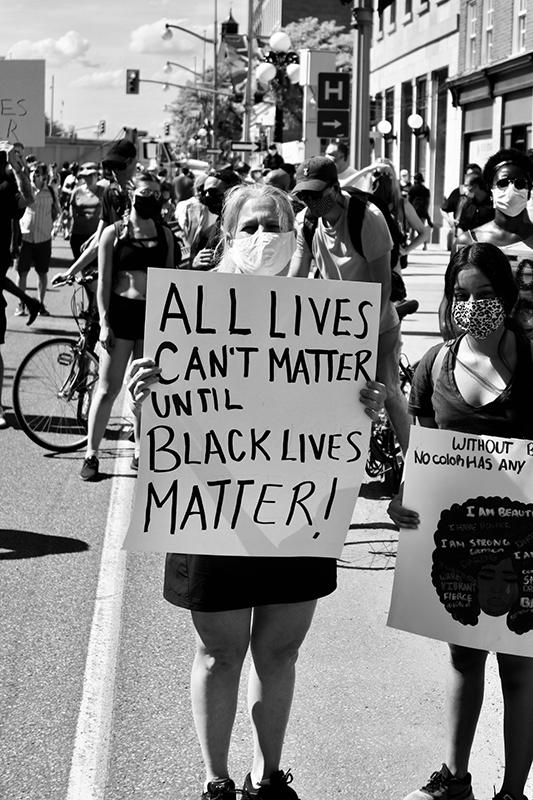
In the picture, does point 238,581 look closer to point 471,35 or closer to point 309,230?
point 309,230

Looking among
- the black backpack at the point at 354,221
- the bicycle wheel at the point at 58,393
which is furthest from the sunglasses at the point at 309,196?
the bicycle wheel at the point at 58,393

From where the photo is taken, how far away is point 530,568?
3.43 m

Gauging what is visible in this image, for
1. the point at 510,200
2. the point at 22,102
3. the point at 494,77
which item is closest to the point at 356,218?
the point at 510,200

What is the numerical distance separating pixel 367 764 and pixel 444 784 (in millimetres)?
395

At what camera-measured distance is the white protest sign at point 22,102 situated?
12.0 metres

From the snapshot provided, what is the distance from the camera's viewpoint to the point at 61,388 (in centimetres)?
878

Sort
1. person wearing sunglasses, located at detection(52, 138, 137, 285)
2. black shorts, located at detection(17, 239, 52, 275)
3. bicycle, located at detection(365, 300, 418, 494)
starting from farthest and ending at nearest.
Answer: black shorts, located at detection(17, 239, 52, 275)
person wearing sunglasses, located at detection(52, 138, 137, 285)
bicycle, located at detection(365, 300, 418, 494)

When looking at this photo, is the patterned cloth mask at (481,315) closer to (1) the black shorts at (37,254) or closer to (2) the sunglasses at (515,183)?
(2) the sunglasses at (515,183)

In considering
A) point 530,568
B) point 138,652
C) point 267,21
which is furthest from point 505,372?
point 267,21

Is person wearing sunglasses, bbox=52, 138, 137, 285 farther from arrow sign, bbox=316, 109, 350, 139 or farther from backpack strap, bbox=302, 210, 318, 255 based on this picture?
arrow sign, bbox=316, 109, 350, 139

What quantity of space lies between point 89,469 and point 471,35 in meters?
24.8

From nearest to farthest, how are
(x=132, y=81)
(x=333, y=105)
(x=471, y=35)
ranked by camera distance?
(x=333, y=105) → (x=471, y=35) → (x=132, y=81)

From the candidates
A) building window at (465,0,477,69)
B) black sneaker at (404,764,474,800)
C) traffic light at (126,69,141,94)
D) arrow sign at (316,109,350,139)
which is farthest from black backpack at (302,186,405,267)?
traffic light at (126,69,141,94)

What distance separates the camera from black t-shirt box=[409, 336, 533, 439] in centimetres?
349
